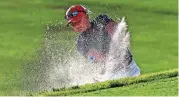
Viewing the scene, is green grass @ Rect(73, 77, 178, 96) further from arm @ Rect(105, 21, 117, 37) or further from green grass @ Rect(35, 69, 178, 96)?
arm @ Rect(105, 21, 117, 37)

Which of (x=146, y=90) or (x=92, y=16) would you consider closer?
(x=146, y=90)

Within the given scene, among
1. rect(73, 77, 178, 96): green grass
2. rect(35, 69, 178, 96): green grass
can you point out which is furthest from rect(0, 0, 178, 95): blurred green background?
rect(73, 77, 178, 96): green grass

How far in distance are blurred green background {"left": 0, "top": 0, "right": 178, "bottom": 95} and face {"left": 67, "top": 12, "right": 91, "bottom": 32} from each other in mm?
523

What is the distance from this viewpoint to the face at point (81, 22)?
6.27 m

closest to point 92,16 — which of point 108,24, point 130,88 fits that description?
point 108,24

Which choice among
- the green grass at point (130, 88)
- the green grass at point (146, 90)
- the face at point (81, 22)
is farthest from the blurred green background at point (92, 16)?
the green grass at point (146, 90)

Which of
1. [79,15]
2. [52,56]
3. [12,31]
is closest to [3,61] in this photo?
[52,56]

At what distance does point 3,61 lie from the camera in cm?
686

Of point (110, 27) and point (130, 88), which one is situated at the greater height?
point (110, 27)

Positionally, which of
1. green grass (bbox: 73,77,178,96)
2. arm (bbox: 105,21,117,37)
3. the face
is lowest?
green grass (bbox: 73,77,178,96)

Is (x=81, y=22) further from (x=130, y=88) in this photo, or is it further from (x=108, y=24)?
(x=130, y=88)

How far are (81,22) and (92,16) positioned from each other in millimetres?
945

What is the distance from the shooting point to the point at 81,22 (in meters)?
6.28

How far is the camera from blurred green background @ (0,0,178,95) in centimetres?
671
